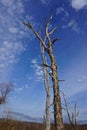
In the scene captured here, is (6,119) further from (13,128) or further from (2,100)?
(2,100)

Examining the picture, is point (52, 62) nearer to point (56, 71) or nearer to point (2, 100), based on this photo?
point (56, 71)

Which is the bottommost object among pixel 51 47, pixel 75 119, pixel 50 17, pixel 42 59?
pixel 75 119

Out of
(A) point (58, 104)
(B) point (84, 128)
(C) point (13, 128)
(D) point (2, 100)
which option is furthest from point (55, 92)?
(D) point (2, 100)

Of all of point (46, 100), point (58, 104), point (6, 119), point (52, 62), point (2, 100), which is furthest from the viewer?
point (2, 100)

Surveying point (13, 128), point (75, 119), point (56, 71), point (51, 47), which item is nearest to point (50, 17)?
point (51, 47)

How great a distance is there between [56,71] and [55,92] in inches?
21.1

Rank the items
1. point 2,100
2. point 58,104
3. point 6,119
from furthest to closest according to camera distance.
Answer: point 2,100 < point 6,119 < point 58,104

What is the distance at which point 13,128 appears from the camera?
14.5 metres

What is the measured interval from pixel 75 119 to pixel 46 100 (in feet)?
26.8

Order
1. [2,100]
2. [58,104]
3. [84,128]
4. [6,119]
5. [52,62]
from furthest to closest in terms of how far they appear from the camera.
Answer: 1. [2,100]
2. [84,128]
3. [6,119]
4. [52,62]
5. [58,104]

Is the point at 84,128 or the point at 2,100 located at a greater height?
the point at 2,100

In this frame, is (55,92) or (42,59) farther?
(42,59)

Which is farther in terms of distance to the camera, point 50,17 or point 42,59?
point 42,59

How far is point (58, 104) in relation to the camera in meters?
5.63
